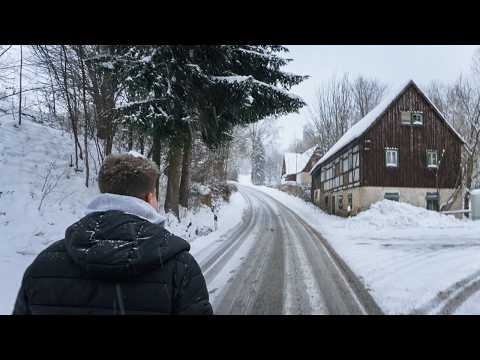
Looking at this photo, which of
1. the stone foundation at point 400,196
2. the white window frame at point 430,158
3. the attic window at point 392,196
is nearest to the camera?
the stone foundation at point 400,196

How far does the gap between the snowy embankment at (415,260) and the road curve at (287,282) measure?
0.40 m

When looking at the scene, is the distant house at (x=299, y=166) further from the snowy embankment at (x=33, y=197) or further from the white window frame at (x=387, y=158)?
the snowy embankment at (x=33, y=197)

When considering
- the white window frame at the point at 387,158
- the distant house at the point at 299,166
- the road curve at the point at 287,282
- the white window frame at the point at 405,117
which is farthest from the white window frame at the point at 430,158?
the distant house at the point at 299,166

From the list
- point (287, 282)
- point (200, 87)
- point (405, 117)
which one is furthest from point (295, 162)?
point (287, 282)

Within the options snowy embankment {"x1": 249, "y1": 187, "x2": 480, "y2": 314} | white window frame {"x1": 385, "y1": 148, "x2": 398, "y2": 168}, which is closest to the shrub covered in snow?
snowy embankment {"x1": 249, "y1": 187, "x2": 480, "y2": 314}

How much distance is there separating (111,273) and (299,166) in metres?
45.6

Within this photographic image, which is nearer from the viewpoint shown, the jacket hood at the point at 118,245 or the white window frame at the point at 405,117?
the jacket hood at the point at 118,245

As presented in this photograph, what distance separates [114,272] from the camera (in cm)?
99

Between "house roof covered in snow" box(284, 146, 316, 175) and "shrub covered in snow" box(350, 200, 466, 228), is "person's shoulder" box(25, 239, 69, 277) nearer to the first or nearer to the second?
"shrub covered in snow" box(350, 200, 466, 228)

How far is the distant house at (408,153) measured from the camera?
1620 centimetres

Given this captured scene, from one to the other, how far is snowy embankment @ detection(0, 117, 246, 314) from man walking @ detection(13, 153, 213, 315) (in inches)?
126
